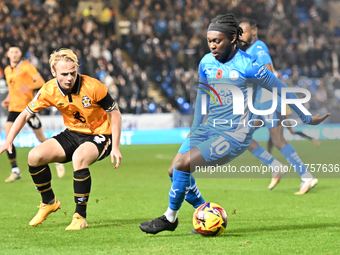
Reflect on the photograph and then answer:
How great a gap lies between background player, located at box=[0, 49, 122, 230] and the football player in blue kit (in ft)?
2.50

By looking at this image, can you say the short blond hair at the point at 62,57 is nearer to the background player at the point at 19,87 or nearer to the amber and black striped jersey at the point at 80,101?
the amber and black striped jersey at the point at 80,101

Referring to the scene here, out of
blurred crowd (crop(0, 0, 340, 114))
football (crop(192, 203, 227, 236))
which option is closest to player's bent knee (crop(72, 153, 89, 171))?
football (crop(192, 203, 227, 236))

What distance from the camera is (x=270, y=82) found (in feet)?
14.9

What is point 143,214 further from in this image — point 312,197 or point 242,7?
point 242,7

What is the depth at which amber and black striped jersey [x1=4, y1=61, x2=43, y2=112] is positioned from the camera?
9.08 m

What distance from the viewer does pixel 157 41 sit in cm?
2047

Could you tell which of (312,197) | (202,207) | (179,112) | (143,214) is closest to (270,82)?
(202,207)

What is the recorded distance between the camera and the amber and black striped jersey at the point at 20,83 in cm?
908

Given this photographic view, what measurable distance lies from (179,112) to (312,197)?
12103 mm

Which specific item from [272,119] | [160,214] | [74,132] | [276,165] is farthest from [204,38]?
[74,132]

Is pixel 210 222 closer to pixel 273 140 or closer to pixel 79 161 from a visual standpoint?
pixel 79 161

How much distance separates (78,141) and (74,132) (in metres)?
0.14

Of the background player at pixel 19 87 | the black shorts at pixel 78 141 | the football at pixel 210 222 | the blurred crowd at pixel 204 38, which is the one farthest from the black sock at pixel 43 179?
the blurred crowd at pixel 204 38

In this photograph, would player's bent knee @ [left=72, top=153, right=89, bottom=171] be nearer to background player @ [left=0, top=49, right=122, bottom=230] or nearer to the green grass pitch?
background player @ [left=0, top=49, right=122, bottom=230]
